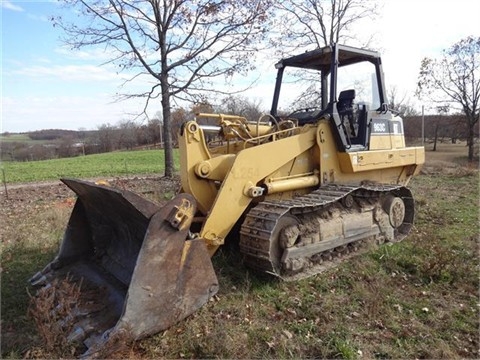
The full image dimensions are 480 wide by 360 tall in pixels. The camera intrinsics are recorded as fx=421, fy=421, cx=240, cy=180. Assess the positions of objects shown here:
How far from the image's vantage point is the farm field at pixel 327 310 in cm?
361

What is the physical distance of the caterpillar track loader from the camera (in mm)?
3719

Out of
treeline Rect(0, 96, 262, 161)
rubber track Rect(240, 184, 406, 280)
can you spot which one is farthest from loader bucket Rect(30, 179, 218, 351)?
treeline Rect(0, 96, 262, 161)

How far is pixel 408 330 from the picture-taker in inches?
155

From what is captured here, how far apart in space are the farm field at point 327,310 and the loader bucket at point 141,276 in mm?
225

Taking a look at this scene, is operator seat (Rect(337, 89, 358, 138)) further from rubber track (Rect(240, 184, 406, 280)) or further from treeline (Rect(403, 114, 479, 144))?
treeline (Rect(403, 114, 479, 144))

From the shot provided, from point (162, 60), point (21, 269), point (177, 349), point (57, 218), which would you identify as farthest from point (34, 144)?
point (177, 349)

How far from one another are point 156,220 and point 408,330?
2.55 metres

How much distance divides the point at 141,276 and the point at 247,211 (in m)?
2.11

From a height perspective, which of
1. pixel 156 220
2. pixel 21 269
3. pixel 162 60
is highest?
pixel 162 60

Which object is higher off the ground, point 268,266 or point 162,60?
point 162,60

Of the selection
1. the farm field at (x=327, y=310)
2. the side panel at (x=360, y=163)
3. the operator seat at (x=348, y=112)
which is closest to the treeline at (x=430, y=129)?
the side panel at (x=360, y=163)

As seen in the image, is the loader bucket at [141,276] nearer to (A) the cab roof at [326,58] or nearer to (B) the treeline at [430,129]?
(A) the cab roof at [326,58]

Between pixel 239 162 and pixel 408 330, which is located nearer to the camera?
pixel 408 330

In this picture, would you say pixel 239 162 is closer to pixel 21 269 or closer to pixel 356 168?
pixel 356 168
